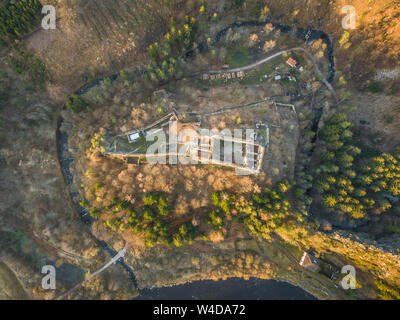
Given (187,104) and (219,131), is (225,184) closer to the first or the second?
(219,131)

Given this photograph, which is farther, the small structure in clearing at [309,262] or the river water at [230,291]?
the river water at [230,291]

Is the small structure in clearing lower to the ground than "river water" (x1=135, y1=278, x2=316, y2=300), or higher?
higher

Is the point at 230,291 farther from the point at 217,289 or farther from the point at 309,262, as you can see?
the point at 309,262

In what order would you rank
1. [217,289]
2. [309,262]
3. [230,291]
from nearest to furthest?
[309,262] < [230,291] < [217,289]

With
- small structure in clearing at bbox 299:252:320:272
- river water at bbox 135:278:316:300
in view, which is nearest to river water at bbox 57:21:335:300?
river water at bbox 135:278:316:300

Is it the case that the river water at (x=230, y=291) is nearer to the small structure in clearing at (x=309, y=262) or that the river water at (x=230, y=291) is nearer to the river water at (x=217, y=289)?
the river water at (x=217, y=289)

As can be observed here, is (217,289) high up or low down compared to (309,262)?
down

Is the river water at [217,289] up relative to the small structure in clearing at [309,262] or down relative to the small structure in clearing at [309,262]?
down

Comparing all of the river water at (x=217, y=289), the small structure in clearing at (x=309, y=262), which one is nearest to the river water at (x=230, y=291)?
the river water at (x=217, y=289)

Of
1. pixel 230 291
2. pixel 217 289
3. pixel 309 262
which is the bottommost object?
pixel 230 291

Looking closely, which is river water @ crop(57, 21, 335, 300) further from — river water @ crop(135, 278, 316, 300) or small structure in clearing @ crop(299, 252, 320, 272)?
small structure in clearing @ crop(299, 252, 320, 272)

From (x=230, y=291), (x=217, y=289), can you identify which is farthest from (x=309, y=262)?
(x=217, y=289)
